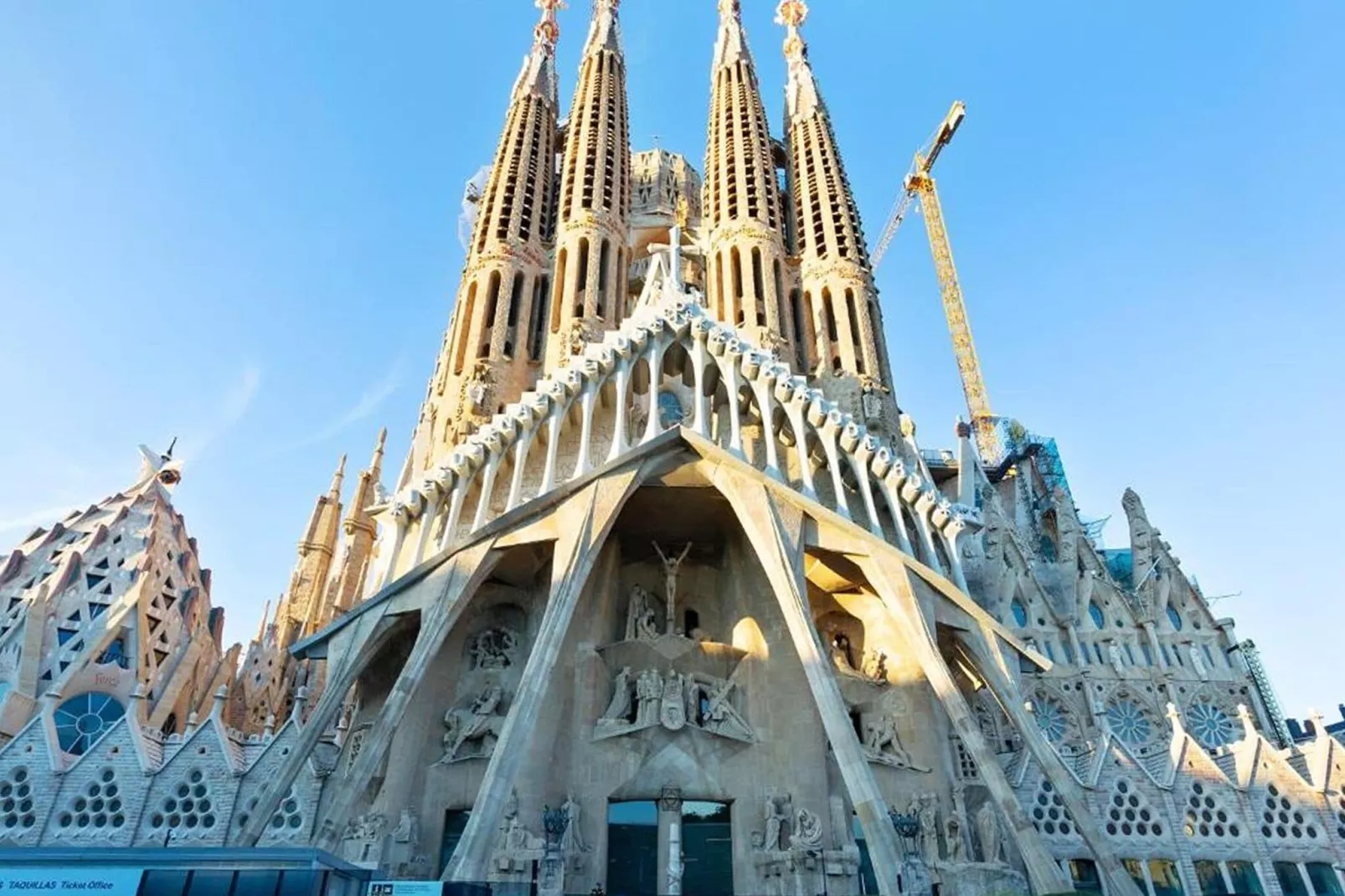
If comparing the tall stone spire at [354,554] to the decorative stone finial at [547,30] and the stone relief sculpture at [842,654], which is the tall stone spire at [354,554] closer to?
the decorative stone finial at [547,30]

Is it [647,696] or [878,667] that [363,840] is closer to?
[647,696]

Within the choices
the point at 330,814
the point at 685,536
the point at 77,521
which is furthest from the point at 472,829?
the point at 77,521

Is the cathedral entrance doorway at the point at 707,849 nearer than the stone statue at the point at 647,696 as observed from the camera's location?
Yes

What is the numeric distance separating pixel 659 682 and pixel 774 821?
3498 millimetres

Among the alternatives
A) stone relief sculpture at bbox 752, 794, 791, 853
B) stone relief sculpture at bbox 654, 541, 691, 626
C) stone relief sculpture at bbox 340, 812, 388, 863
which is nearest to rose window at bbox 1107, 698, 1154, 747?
stone relief sculpture at bbox 752, 794, 791, 853

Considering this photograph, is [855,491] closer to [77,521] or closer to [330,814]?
[330,814]

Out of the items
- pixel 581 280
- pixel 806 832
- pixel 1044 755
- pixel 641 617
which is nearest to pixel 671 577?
pixel 641 617

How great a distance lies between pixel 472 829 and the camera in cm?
1245

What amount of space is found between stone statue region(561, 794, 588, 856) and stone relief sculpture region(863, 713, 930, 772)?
584 centimetres

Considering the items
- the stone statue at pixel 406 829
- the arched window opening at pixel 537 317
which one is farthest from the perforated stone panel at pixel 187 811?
the arched window opening at pixel 537 317

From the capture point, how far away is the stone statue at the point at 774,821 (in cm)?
1541

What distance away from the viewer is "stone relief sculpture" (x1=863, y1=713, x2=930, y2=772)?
53.8 feet

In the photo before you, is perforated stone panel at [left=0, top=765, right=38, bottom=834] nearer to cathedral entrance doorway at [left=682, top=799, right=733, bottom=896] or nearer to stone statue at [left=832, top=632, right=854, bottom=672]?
cathedral entrance doorway at [left=682, top=799, right=733, bottom=896]

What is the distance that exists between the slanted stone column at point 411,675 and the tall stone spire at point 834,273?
11.6m
